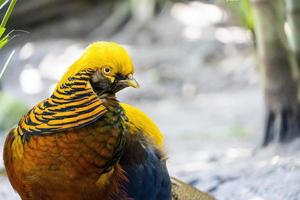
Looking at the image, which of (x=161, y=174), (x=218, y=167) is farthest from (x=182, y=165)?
(x=161, y=174)

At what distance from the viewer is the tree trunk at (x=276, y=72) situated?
4.43 metres

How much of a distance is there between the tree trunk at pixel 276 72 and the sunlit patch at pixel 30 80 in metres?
5.12

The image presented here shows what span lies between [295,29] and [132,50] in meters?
6.33

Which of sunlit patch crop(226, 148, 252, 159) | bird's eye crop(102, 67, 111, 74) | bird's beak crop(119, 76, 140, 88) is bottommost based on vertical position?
sunlit patch crop(226, 148, 252, 159)

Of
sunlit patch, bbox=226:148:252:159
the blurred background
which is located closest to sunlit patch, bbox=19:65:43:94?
the blurred background

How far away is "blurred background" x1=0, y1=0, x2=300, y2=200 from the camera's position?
3930mm

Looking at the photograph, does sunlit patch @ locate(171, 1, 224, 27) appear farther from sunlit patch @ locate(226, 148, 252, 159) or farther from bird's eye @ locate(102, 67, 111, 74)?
bird's eye @ locate(102, 67, 111, 74)

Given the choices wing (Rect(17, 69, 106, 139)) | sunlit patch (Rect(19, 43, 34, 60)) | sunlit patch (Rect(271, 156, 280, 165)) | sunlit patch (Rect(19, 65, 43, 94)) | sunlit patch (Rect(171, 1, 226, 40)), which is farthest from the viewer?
sunlit patch (Rect(171, 1, 226, 40))

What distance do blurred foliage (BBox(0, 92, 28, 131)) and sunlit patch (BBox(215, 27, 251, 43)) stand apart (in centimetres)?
435

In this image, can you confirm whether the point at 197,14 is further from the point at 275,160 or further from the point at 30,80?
the point at 275,160

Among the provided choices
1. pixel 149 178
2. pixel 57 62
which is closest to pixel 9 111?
pixel 57 62

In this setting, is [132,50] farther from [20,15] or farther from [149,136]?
[149,136]

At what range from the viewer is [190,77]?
956 centimetres

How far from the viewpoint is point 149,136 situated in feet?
8.98
